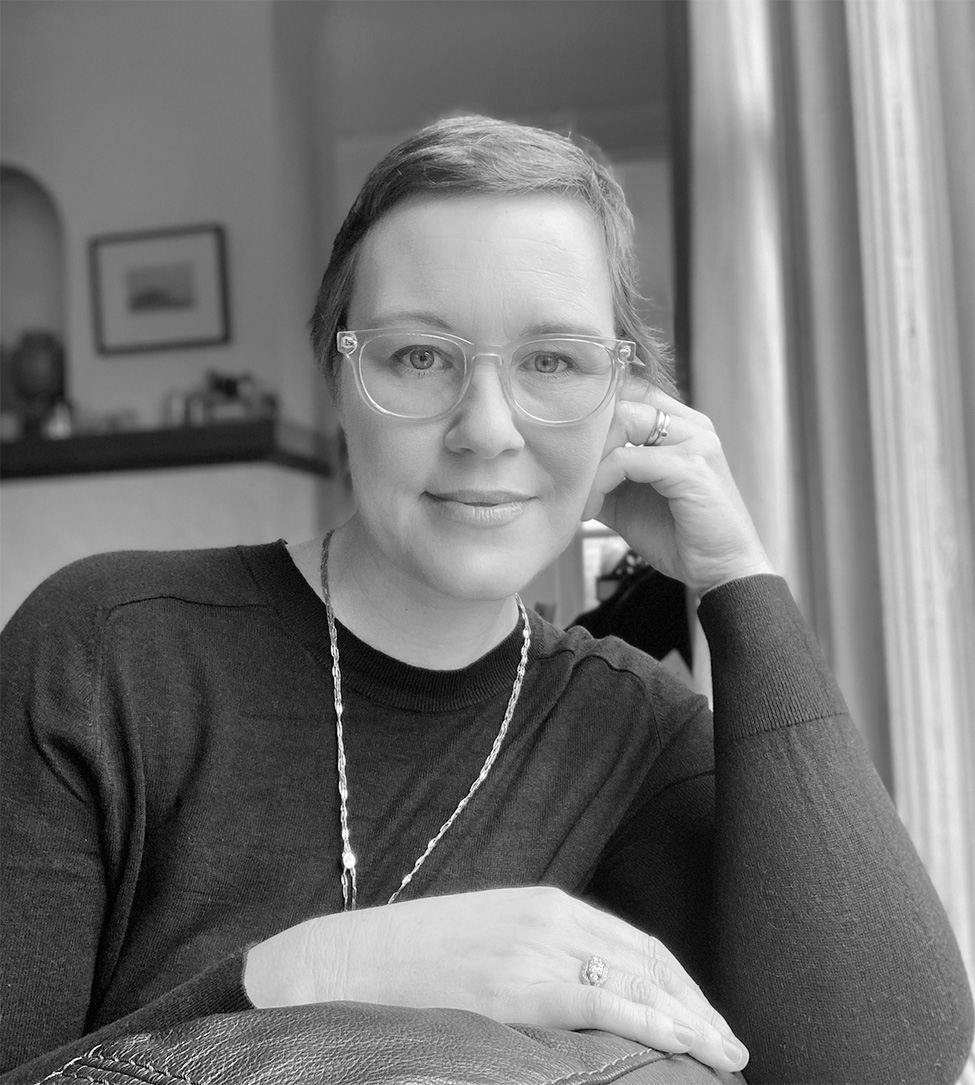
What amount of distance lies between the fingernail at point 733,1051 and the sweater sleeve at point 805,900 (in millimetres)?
144

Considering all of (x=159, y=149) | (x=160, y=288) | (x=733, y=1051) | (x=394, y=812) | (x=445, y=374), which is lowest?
(x=733, y=1051)

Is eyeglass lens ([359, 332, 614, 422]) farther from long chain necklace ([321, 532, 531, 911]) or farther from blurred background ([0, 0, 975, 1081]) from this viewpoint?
blurred background ([0, 0, 975, 1081])

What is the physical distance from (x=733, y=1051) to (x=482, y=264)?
1.90 ft

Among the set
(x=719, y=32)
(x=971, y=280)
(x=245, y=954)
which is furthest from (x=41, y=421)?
(x=245, y=954)

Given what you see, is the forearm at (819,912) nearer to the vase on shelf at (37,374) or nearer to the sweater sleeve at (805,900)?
the sweater sleeve at (805,900)

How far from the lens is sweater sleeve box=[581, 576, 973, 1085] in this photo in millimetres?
916

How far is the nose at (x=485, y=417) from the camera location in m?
0.90

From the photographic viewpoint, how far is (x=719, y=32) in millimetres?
1902

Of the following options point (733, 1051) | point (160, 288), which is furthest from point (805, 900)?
point (160, 288)

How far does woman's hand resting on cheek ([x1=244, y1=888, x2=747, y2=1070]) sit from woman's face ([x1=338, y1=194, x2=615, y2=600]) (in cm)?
27

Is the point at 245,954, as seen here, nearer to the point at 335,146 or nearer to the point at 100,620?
the point at 100,620

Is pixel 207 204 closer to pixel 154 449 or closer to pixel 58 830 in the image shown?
pixel 154 449

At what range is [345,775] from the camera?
3.19 ft

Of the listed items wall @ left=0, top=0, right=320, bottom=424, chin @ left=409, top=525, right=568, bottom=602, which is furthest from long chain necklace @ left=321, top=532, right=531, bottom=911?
wall @ left=0, top=0, right=320, bottom=424
